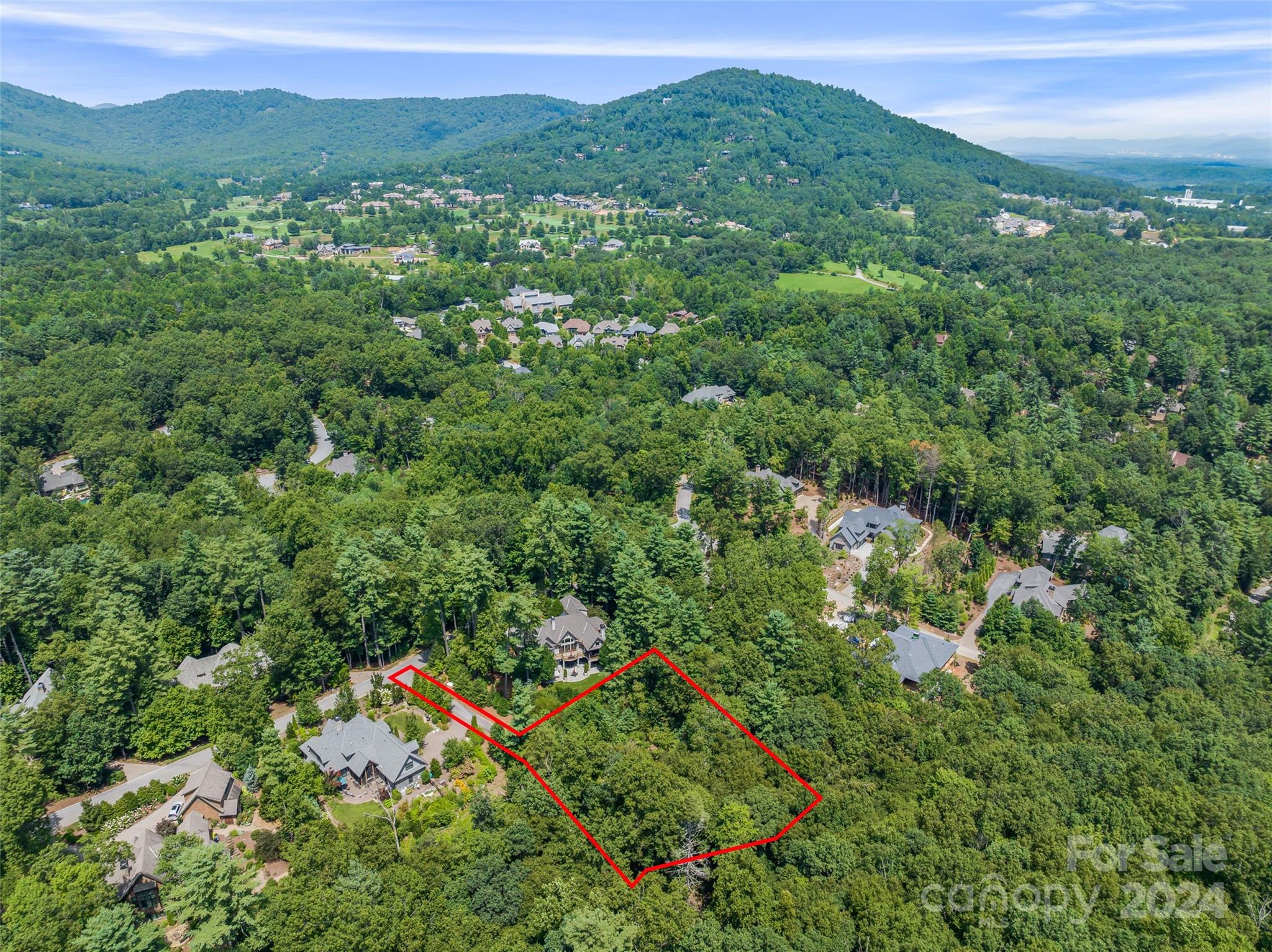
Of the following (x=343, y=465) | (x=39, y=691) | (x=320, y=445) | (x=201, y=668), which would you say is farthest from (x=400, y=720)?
(x=320, y=445)

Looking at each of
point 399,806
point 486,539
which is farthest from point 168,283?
point 399,806

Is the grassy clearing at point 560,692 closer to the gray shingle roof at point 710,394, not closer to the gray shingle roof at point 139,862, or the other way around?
the gray shingle roof at point 139,862

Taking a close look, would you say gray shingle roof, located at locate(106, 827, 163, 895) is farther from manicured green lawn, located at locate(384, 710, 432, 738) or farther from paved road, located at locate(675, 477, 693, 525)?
paved road, located at locate(675, 477, 693, 525)

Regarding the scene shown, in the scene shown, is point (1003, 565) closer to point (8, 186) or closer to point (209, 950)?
point (209, 950)

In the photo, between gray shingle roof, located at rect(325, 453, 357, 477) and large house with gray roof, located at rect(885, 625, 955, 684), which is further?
gray shingle roof, located at rect(325, 453, 357, 477)

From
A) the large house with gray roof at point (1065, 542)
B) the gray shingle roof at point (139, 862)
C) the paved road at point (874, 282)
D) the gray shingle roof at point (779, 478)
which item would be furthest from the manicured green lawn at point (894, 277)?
the gray shingle roof at point (139, 862)

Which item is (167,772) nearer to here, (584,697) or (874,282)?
(584,697)

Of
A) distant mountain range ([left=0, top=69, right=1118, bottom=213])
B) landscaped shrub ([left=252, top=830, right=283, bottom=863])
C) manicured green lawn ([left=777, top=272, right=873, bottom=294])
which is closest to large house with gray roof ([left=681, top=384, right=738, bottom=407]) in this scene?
manicured green lawn ([left=777, top=272, right=873, bottom=294])
